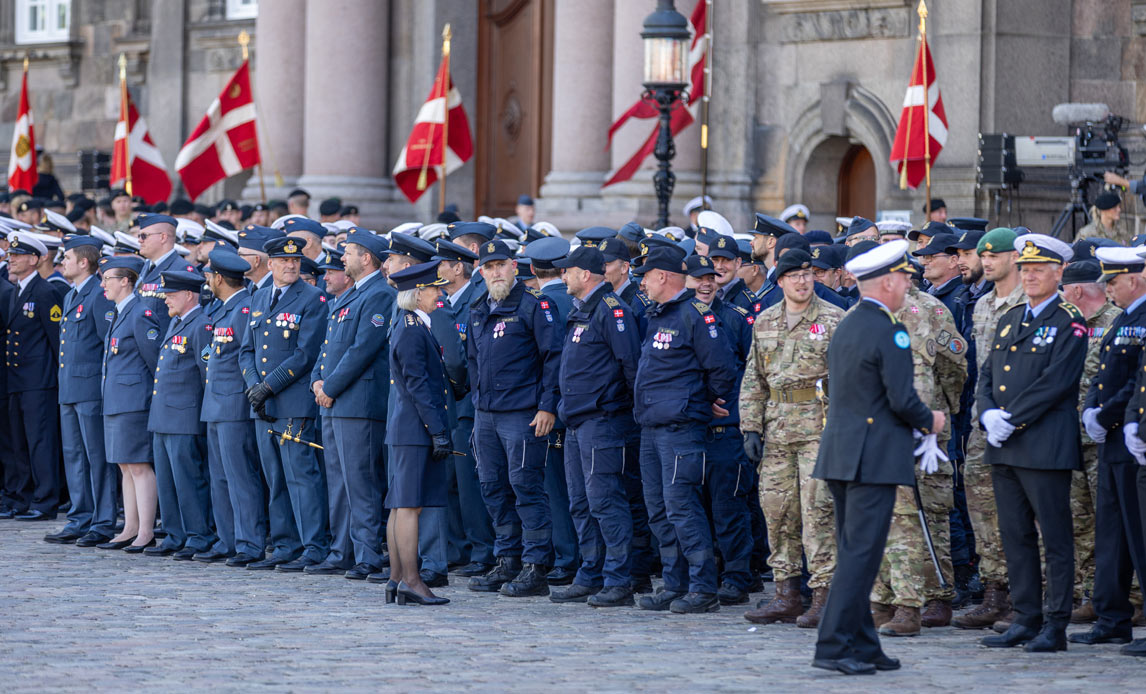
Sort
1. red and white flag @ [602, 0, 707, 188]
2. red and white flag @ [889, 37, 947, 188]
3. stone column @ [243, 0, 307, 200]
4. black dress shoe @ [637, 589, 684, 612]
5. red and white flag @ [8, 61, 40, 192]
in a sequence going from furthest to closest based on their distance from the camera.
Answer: red and white flag @ [8, 61, 40, 192]
stone column @ [243, 0, 307, 200]
red and white flag @ [602, 0, 707, 188]
red and white flag @ [889, 37, 947, 188]
black dress shoe @ [637, 589, 684, 612]

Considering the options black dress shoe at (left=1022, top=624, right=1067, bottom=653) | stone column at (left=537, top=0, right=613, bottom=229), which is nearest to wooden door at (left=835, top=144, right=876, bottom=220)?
stone column at (left=537, top=0, right=613, bottom=229)

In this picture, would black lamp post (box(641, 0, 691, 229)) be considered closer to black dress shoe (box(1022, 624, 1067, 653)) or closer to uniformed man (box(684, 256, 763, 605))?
uniformed man (box(684, 256, 763, 605))

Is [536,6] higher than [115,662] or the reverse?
higher

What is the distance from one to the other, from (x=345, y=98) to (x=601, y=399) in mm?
12506

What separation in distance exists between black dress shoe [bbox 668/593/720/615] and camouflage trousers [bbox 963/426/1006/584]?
58.5 inches

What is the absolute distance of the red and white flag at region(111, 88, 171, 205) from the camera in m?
21.7

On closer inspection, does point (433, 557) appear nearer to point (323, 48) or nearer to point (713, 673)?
point (713, 673)

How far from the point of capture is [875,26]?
18.0 meters

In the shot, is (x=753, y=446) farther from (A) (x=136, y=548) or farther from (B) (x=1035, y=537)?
(A) (x=136, y=548)

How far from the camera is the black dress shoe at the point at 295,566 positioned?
12.0 m

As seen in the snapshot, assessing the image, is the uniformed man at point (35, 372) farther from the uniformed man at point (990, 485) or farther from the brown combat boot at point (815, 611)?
the uniformed man at point (990, 485)

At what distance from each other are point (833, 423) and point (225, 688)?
9.88 ft

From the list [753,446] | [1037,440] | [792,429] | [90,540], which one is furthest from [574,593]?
[90,540]

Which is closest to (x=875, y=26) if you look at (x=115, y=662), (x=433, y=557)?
(x=433, y=557)
